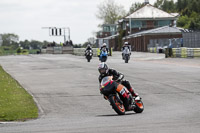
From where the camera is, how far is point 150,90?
17.1 metres

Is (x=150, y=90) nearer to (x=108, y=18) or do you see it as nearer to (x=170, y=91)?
(x=170, y=91)

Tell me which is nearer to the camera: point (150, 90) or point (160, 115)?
point (160, 115)

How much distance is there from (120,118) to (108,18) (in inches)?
5220

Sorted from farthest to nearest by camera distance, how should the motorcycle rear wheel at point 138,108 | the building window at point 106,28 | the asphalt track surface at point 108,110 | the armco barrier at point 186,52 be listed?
the building window at point 106,28 → the armco barrier at point 186,52 → the motorcycle rear wheel at point 138,108 → the asphalt track surface at point 108,110

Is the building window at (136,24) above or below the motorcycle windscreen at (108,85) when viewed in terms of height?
above

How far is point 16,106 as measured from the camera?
13234 mm

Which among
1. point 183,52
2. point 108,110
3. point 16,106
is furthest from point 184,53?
point 16,106

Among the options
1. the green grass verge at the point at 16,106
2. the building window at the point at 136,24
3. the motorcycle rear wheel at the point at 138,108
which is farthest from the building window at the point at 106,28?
the motorcycle rear wheel at the point at 138,108

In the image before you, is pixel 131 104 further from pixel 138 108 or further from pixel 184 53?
pixel 184 53

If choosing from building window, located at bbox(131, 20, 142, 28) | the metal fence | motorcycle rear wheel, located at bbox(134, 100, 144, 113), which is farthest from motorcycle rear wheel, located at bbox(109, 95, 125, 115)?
building window, located at bbox(131, 20, 142, 28)

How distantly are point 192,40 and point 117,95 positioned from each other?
44406mm

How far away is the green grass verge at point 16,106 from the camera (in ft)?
37.7

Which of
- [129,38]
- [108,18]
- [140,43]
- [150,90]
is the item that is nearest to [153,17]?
[129,38]

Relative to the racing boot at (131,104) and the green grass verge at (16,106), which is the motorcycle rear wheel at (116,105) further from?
the green grass verge at (16,106)
